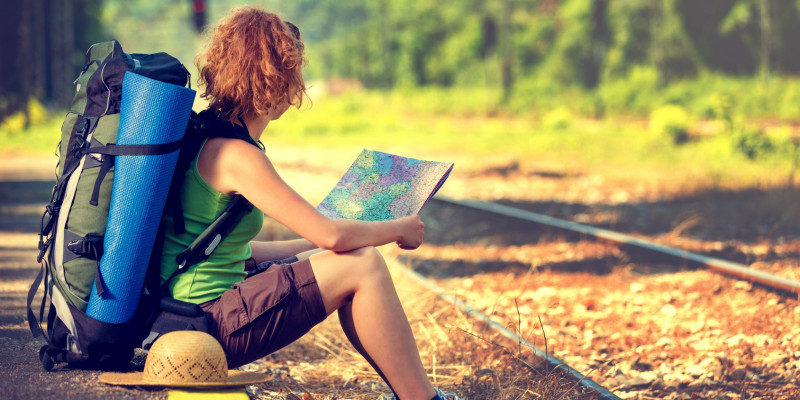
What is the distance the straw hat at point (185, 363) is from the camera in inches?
115

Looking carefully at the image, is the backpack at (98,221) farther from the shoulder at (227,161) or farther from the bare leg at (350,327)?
the bare leg at (350,327)

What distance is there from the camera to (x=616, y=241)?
27.2 ft

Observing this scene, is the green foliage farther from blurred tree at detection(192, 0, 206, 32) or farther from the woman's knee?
the woman's knee

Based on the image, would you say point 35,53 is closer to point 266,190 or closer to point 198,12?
point 198,12

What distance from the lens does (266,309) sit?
3.01 m

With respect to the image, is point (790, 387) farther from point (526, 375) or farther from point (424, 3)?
point (424, 3)

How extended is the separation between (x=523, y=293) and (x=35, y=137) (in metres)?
16.6

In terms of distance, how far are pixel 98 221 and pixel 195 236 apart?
32 cm

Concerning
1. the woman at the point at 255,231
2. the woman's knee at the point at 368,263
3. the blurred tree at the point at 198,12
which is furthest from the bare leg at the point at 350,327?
the blurred tree at the point at 198,12

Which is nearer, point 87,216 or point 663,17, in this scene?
point 87,216

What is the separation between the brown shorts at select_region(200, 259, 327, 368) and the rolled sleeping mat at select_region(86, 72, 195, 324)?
308 millimetres

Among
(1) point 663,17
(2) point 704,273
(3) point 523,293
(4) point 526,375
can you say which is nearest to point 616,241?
(2) point 704,273

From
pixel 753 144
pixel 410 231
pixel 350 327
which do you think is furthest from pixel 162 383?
pixel 753 144

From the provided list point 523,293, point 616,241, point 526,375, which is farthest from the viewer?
point 616,241
